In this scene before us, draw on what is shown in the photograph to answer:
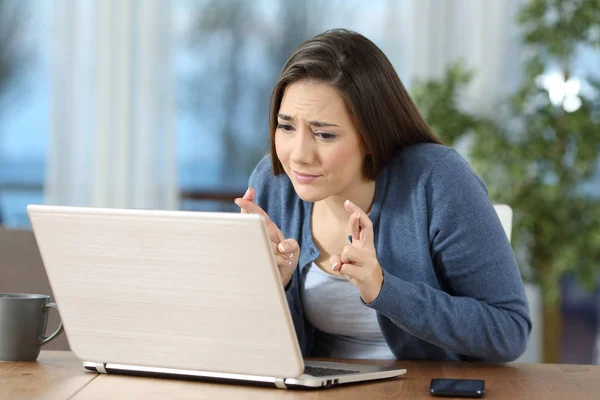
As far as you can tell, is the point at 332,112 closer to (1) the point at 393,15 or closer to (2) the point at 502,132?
(2) the point at 502,132

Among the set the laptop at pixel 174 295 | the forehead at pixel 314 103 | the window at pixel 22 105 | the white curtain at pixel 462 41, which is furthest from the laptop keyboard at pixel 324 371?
the window at pixel 22 105

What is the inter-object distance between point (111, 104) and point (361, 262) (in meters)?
3.00

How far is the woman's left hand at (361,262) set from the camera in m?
1.37

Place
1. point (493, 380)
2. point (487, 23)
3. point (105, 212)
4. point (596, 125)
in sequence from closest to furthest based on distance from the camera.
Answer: point (105, 212) < point (493, 380) < point (596, 125) < point (487, 23)

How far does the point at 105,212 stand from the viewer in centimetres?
123

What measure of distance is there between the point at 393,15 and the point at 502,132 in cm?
91

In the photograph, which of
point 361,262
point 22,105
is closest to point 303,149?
point 361,262

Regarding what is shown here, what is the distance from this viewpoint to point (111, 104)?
4.18 metres

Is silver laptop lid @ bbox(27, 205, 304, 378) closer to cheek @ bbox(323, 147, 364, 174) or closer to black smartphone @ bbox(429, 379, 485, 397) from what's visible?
black smartphone @ bbox(429, 379, 485, 397)

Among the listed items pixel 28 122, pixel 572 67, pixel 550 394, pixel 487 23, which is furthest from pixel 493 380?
pixel 28 122

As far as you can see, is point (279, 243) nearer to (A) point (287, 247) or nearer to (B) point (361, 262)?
(A) point (287, 247)

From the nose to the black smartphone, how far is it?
0.49 meters

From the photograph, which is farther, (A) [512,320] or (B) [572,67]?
(B) [572,67]

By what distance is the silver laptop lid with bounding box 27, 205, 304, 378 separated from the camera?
3.88 feet
